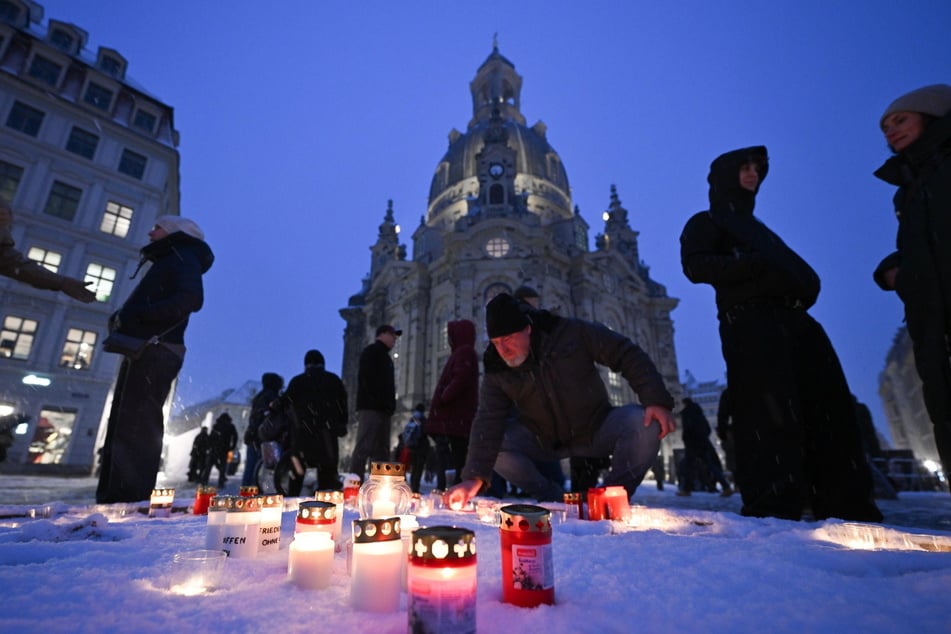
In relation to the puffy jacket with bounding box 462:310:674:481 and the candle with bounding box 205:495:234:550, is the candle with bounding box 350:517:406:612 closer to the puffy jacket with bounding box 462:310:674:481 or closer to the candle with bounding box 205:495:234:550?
the candle with bounding box 205:495:234:550

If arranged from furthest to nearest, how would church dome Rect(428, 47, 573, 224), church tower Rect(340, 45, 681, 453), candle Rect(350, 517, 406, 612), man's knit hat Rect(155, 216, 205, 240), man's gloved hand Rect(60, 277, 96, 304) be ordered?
church dome Rect(428, 47, 573, 224)
church tower Rect(340, 45, 681, 453)
man's knit hat Rect(155, 216, 205, 240)
man's gloved hand Rect(60, 277, 96, 304)
candle Rect(350, 517, 406, 612)

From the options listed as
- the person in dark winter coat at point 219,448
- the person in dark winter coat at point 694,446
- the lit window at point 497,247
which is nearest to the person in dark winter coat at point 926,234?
the person in dark winter coat at point 694,446

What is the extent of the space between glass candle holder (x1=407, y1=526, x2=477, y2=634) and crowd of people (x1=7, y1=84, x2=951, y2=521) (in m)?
2.14

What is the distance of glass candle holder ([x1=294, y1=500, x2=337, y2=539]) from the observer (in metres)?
1.69

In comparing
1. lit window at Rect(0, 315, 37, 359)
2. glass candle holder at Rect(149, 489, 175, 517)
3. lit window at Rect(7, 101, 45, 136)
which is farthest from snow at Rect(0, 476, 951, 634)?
lit window at Rect(7, 101, 45, 136)

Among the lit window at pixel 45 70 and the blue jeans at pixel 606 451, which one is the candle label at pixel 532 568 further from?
the lit window at pixel 45 70

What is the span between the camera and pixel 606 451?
4.08 metres

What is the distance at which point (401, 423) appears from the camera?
29.0 metres

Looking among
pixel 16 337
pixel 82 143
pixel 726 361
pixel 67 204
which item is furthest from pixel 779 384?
pixel 82 143

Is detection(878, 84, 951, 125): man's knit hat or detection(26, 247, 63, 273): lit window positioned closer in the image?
detection(878, 84, 951, 125): man's knit hat

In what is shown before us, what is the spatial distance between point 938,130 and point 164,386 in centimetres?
613

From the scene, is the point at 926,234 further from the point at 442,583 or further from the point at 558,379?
the point at 442,583

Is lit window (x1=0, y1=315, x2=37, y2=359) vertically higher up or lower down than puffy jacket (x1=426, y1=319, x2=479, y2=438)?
higher up

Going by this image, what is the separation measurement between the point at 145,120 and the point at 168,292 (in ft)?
80.9
